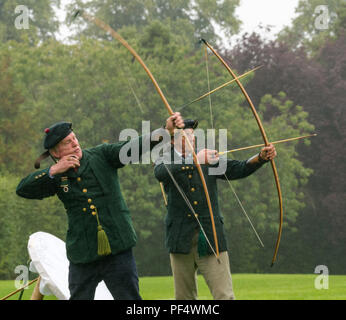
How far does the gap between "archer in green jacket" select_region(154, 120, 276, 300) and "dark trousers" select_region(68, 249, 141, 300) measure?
88cm

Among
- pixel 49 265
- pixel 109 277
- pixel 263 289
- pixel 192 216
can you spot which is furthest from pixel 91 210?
pixel 263 289

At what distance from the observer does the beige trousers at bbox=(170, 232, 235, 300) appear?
5445 mm

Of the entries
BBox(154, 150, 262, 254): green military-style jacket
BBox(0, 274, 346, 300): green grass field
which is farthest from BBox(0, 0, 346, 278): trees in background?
BBox(154, 150, 262, 254): green military-style jacket

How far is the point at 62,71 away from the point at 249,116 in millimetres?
6346

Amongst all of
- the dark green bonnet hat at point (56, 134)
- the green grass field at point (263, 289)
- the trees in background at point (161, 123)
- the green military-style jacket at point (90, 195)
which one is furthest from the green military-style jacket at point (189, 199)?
the trees in background at point (161, 123)

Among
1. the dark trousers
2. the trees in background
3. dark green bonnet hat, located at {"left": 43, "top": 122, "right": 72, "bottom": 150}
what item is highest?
the trees in background

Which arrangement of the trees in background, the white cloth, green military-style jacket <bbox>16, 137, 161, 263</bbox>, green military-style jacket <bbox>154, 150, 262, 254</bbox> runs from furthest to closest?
the trees in background, the white cloth, green military-style jacket <bbox>154, 150, 262, 254</bbox>, green military-style jacket <bbox>16, 137, 161, 263</bbox>

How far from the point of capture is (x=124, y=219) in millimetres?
4977

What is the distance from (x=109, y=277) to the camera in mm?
4801

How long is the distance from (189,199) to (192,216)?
0.50 feet

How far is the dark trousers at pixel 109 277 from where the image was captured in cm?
475

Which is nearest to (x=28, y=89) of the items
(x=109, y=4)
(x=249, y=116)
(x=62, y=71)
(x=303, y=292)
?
(x=62, y=71)

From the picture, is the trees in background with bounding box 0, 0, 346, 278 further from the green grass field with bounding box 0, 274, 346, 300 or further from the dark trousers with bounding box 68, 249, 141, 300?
the dark trousers with bounding box 68, 249, 141, 300
